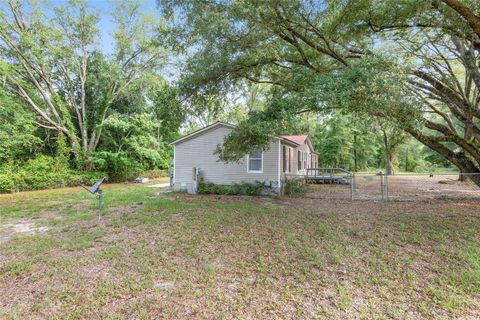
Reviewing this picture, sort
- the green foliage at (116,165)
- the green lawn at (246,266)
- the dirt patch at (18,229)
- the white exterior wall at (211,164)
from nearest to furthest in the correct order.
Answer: the green lawn at (246,266) → the dirt patch at (18,229) → the white exterior wall at (211,164) → the green foliage at (116,165)

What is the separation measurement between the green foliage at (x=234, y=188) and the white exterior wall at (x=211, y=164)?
0.26m

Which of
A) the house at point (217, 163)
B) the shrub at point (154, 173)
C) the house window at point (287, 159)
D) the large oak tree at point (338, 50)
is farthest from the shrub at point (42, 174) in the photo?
the house window at point (287, 159)

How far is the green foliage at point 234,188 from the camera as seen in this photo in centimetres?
1045

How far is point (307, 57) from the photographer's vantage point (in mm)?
7938

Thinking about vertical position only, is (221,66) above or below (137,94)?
below

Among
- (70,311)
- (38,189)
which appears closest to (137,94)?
(38,189)

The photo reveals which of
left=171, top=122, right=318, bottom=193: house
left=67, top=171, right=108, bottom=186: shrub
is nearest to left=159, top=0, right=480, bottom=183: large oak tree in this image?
left=171, top=122, right=318, bottom=193: house

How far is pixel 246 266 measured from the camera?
12.0ft

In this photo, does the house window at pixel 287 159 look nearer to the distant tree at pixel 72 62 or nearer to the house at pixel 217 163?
the house at pixel 217 163

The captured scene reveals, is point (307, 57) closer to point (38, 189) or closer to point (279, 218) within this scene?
point (279, 218)

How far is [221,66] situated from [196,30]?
1.11 m

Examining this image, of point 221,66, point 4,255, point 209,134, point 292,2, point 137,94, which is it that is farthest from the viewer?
point 137,94

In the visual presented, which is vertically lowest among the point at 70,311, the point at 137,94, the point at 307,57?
the point at 70,311

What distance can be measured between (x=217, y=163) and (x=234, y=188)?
4.61ft
